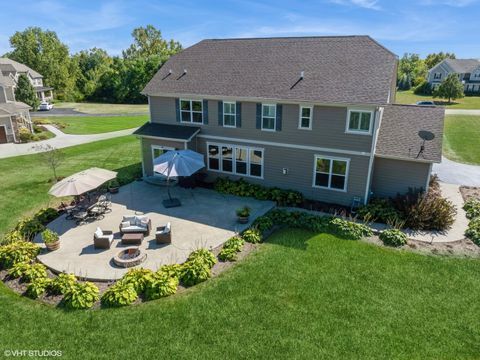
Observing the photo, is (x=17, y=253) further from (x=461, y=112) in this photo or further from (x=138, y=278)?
(x=461, y=112)

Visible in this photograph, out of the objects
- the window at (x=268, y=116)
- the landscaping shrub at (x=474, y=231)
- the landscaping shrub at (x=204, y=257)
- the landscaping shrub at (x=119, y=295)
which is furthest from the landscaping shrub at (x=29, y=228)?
the landscaping shrub at (x=474, y=231)

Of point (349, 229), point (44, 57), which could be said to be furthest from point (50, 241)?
point (44, 57)

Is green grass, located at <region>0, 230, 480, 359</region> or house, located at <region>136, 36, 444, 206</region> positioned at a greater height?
house, located at <region>136, 36, 444, 206</region>

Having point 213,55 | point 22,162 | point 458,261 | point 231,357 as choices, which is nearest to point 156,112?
point 213,55

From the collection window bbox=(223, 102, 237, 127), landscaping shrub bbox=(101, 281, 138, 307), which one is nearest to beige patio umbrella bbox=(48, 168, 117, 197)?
landscaping shrub bbox=(101, 281, 138, 307)

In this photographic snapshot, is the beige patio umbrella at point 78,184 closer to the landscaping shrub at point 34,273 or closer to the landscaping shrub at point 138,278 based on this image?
the landscaping shrub at point 34,273

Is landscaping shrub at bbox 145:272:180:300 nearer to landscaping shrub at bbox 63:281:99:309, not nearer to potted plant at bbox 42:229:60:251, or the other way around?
landscaping shrub at bbox 63:281:99:309

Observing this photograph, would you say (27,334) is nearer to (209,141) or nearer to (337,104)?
(209,141)
